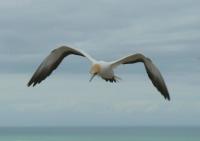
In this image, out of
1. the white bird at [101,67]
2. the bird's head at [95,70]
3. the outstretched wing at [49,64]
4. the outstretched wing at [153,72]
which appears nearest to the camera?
the bird's head at [95,70]

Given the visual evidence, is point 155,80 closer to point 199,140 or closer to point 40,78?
point 40,78

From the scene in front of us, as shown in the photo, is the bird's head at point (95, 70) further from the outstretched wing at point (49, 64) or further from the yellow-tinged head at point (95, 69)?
the outstretched wing at point (49, 64)

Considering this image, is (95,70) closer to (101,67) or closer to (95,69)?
(95,69)

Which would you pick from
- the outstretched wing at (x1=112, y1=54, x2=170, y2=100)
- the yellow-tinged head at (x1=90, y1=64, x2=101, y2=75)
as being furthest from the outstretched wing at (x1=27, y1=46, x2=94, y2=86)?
the outstretched wing at (x1=112, y1=54, x2=170, y2=100)

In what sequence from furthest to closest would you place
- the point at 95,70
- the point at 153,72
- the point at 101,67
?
the point at 153,72 → the point at 101,67 → the point at 95,70

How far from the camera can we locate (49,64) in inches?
984

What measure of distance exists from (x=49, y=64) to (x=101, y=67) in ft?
7.69

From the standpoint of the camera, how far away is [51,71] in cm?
2486

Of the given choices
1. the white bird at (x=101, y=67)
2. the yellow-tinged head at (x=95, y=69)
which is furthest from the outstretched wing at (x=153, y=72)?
the yellow-tinged head at (x=95, y=69)

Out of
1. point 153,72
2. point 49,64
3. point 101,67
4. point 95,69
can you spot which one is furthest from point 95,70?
point 49,64

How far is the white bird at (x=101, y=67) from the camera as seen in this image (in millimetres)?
23495

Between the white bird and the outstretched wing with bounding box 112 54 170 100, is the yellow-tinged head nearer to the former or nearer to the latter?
the white bird

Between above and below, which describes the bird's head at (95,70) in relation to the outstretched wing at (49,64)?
below

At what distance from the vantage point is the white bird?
23.5 metres
